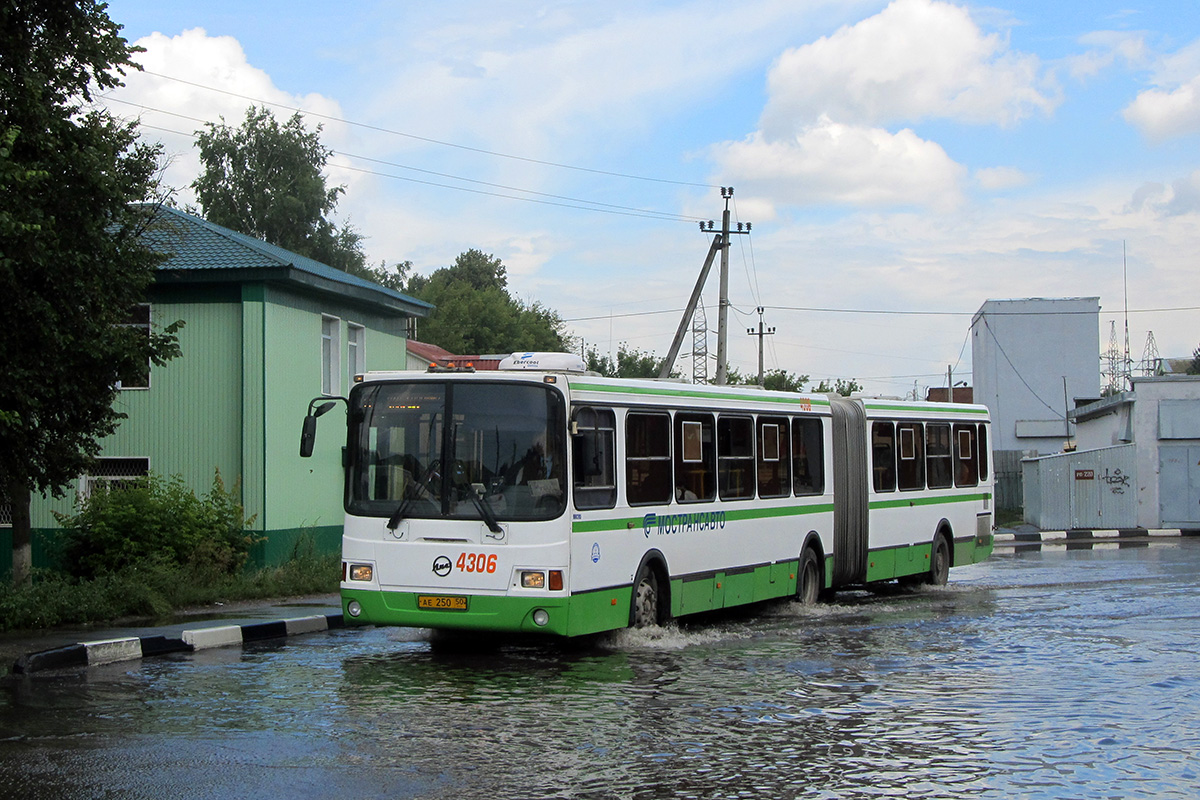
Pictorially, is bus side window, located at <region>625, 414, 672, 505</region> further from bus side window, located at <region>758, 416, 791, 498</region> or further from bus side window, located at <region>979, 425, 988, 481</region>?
bus side window, located at <region>979, 425, 988, 481</region>

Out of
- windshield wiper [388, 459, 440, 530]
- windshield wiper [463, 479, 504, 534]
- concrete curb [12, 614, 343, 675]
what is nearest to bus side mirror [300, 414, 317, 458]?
windshield wiper [388, 459, 440, 530]

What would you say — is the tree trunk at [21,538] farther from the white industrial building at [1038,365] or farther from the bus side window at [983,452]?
the white industrial building at [1038,365]

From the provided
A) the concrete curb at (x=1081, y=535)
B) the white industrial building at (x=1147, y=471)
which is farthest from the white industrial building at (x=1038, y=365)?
the concrete curb at (x=1081, y=535)

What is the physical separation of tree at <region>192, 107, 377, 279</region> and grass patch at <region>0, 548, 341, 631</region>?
3317 cm

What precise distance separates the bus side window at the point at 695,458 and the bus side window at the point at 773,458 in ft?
4.19

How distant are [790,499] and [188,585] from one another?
28.1ft

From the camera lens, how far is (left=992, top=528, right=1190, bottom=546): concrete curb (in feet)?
118

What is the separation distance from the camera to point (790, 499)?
16797 mm

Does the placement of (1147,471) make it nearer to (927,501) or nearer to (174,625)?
(927,501)

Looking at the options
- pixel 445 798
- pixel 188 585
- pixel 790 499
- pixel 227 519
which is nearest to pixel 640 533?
pixel 790 499

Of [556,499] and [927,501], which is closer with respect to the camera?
[556,499]

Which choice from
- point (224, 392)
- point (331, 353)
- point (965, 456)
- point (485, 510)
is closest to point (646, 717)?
point (485, 510)

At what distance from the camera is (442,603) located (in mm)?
12250

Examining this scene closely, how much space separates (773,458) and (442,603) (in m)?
5.59
